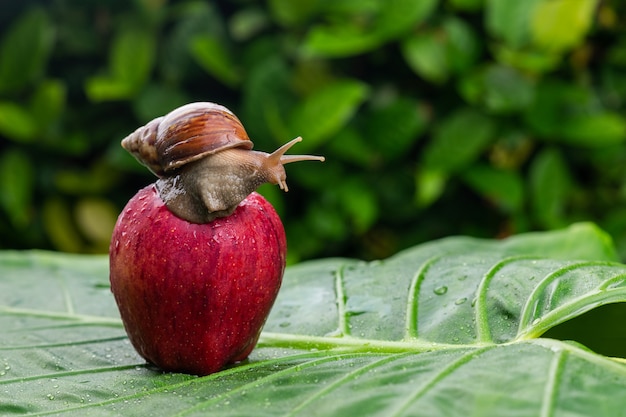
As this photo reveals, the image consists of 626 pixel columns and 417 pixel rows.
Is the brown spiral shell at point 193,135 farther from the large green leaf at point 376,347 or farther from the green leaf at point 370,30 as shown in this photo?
the green leaf at point 370,30

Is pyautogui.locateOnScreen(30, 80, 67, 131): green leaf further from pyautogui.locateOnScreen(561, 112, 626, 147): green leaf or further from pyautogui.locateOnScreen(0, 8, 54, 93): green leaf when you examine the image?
pyautogui.locateOnScreen(561, 112, 626, 147): green leaf

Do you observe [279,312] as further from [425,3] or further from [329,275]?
[425,3]

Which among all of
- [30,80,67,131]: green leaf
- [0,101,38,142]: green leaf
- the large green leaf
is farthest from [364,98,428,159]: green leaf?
[0,101,38,142]: green leaf

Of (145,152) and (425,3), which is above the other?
(425,3)

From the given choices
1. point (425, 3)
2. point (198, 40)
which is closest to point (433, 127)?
point (425, 3)

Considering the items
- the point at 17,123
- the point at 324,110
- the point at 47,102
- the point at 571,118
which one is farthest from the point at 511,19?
the point at 17,123

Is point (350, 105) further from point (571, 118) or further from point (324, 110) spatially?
point (571, 118)
